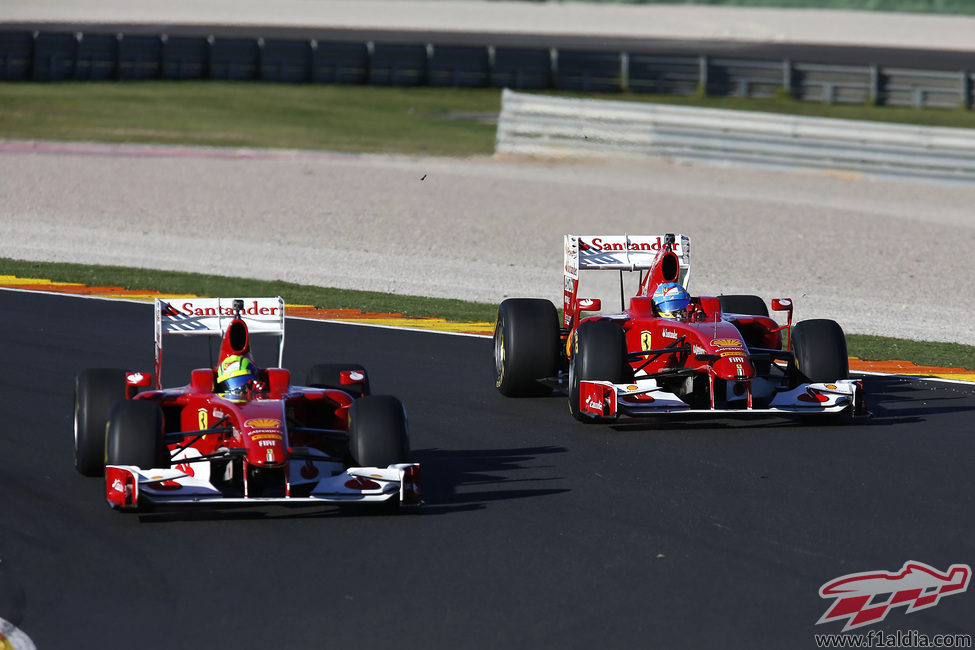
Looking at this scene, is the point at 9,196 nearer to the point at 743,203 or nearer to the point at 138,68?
the point at 743,203

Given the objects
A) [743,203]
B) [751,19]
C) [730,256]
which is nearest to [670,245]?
[730,256]

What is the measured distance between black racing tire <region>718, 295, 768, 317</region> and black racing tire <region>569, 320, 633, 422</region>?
2057 mm

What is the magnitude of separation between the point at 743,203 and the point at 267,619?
19571 millimetres

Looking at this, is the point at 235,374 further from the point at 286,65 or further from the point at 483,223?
the point at 286,65

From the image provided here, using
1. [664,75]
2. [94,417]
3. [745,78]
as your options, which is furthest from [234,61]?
[94,417]

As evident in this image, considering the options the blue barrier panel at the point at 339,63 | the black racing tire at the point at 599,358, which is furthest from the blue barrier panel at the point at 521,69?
the black racing tire at the point at 599,358

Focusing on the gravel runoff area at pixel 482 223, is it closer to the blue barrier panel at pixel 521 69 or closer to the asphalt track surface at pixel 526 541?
the asphalt track surface at pixel 526 541

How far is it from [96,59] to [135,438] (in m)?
33.5

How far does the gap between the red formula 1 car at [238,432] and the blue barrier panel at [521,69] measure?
31.2 metres

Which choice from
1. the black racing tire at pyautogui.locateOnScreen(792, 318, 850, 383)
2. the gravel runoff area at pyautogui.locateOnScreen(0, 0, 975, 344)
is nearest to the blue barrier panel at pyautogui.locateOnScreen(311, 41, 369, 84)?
the gravel runoff area at pyautogui.locateOnScreen(0, 0, 975, 344)

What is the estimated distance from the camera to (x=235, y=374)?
10.2 m

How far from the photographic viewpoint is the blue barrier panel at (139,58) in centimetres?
4125

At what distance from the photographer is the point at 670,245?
1370 cm

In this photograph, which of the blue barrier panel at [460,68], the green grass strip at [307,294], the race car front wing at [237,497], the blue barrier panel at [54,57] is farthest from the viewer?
the blue barrier panel at [460,68]
